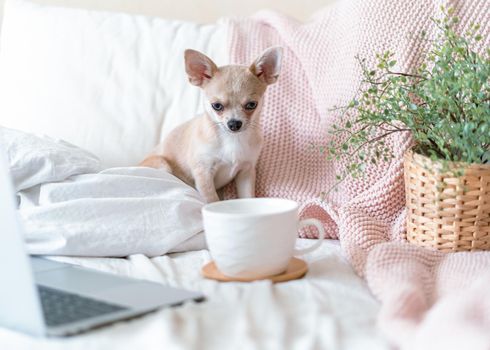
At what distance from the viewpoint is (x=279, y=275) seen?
1.31 meters

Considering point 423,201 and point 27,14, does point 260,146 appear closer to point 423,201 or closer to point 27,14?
point 423,201

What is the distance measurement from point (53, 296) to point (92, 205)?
361 millimetres

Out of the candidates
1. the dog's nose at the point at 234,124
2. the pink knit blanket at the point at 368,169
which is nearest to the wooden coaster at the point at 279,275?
the pink knit blanket at the point at 368,169

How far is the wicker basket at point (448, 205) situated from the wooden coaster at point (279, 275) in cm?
28

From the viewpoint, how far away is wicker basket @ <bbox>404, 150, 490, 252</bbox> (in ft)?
4.66

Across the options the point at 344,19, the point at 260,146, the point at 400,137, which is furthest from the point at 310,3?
the point at 400,137

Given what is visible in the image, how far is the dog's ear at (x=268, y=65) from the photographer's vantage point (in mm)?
Answer: 1792

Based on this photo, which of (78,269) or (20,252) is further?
(78,269)

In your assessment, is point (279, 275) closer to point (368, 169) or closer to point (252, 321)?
point (252, 321)

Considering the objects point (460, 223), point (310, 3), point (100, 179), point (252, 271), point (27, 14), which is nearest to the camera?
point (252, 271)

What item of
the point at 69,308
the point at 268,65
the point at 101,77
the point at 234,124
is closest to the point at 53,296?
the point at 69,308

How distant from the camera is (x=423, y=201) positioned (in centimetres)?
149

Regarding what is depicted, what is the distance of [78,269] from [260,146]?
646 mm

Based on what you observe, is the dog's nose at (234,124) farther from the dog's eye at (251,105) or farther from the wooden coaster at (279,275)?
the wooden coaster at (279,275)
